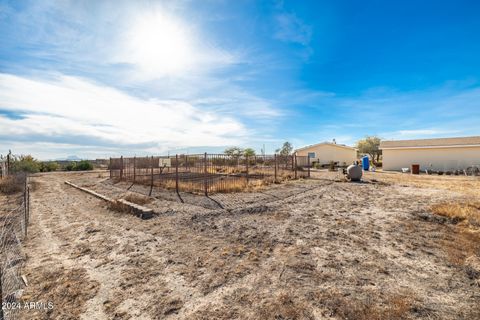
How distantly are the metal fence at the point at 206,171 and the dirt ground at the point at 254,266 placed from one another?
4.22 metres

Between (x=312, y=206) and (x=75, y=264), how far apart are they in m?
6.82

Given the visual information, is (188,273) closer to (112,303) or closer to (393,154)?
(112,303)

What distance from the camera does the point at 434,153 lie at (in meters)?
21.7

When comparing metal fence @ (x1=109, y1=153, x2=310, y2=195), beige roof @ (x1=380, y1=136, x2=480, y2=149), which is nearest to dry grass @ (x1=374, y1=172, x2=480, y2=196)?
metal fence @ (x1=109, y1=153, x2=310, y2=195)

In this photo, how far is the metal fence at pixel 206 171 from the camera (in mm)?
11117

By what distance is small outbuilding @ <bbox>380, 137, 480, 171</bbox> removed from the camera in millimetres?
20062

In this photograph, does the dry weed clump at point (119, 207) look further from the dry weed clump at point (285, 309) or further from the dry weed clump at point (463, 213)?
the dry weed clump at point (463, 213)

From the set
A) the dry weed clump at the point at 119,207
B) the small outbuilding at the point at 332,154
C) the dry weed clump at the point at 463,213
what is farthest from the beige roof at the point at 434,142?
the dry weed clump at the point at 119,207

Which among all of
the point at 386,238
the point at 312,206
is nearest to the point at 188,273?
the point at 386,238

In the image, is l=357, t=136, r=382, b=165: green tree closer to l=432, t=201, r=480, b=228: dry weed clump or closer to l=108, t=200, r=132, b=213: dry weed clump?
l=432, t=201, r=480, b=228: dry weed clump

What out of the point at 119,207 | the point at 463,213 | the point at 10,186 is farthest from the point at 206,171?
the point at 10,186

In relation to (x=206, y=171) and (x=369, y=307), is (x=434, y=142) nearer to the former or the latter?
(x=206, y=171)

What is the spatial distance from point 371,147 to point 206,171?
43065 millimetres

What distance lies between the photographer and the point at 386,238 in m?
4.89
